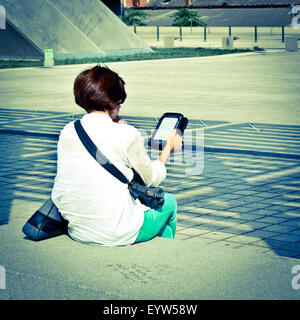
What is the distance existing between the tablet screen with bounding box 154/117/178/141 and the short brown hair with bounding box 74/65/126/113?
473 mm

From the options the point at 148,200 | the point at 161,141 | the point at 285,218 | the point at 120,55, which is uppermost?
the point at 120,55

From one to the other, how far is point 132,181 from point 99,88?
64cm

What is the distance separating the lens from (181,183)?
274 inches

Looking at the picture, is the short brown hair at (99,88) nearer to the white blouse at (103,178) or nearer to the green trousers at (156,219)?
the white blouse at (103,178)

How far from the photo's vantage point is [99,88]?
12.3ft

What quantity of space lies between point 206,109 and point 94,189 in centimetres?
899

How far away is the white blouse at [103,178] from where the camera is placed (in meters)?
3.88

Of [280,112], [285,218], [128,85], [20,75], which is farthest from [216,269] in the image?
[20,75]

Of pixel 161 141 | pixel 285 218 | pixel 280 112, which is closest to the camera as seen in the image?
pixel 161 141

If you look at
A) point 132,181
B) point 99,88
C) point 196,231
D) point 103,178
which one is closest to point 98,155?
point 103,178

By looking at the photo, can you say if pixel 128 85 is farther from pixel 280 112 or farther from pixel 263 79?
pixel 280 112

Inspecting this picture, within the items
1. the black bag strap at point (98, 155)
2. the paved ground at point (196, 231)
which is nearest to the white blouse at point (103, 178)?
the black bag strap at point (98, 155)

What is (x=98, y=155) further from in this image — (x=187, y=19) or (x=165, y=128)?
(x=187, y=19)

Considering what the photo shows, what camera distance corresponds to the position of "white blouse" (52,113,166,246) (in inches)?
153
